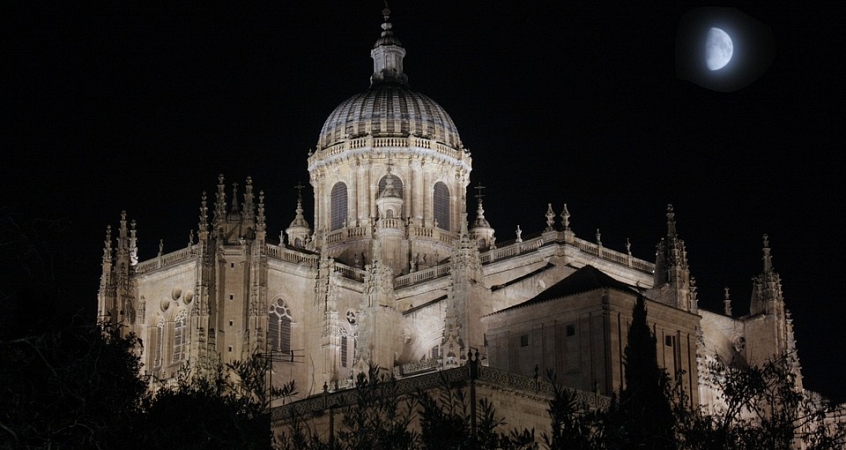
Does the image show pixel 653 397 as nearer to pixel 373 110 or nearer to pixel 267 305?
pixel 267 305

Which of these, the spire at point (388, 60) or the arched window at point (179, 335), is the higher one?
the spire at point (388, 60)

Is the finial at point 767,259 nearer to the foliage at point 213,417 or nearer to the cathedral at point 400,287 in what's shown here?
the cathedral at point 400,287

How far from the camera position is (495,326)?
57.6 meters

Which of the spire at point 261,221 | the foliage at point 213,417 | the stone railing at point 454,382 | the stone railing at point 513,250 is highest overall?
the spire at point 261,221

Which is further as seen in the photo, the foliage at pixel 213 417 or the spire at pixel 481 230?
the spire at pixel 481 230

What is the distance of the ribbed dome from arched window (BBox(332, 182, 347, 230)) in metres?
2.67

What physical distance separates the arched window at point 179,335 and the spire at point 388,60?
21.2 m

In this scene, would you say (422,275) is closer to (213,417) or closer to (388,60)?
(388,60)

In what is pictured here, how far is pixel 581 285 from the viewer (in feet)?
179

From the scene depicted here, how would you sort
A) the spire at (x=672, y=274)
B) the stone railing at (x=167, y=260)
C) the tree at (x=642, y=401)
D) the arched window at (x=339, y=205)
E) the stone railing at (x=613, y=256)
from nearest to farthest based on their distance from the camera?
the tree at (x=642, y=401), the spire at (x=672, y=274), the stone railing at (x=167, y=260), the stone railing at (x=613, y=256), the arched window at (x=339, y=205)

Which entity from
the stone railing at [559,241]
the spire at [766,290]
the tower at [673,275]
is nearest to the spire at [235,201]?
the stone railing at [559,241]

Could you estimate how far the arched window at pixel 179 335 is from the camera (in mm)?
66688

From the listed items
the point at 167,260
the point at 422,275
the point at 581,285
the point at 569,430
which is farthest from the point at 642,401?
the point at 167,260

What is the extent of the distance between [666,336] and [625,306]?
2986mm
